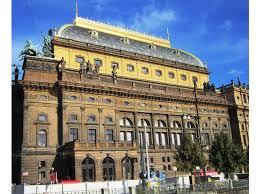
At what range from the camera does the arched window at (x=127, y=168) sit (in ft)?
136

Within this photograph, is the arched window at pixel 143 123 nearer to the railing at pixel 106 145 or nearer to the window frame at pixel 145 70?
the railing at pixel 106 145

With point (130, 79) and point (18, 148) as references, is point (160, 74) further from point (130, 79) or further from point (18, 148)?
point (18, 148)

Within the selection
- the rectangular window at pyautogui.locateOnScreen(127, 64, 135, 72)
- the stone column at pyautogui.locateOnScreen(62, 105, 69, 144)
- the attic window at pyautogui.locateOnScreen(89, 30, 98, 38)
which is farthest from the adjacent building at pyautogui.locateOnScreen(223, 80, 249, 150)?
the stone column at pyautogui.locateOnScreen(62, 105, 69, 144)

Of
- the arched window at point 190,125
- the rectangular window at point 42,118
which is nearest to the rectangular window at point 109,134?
the rectangular window at point 42,118

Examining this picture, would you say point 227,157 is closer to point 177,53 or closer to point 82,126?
point 82,126

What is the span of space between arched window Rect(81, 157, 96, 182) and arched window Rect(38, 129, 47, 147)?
235 inches

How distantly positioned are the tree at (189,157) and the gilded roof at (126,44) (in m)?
23.9

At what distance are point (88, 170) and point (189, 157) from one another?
1241cm

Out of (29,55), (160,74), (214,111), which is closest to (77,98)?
(29,55)

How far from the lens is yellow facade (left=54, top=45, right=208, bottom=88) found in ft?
156

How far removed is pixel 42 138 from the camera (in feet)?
131

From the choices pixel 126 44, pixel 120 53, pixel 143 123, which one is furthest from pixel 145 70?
pixel 143 123

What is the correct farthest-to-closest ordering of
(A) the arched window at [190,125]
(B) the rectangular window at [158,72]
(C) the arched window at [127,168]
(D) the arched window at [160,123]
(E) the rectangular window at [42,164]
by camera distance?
(B) the rectangular window at [158,72]
(A) the arched window at [190,125]
(D) the arched window at [160,123]
(C) the arched window at [127,168]
(E) the rectangular window at [42,164]
